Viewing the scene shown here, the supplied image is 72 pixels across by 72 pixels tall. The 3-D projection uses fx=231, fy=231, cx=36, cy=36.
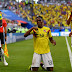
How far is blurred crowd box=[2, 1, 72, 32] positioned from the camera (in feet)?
148

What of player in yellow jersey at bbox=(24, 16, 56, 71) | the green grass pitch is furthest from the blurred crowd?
player in yellow jersey at bbox=(24, 16, 56, 71)

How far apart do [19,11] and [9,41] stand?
24.2 meters

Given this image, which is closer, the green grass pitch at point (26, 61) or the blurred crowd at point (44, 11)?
the green grass pitch at point (26, 61)

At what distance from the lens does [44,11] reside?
1996 inches

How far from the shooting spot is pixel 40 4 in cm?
5347

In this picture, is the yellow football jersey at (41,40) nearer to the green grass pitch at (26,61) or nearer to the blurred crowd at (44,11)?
the green grass pitch at (26,61)

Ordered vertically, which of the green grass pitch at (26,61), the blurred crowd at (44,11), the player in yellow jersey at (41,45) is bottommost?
the green grass pitch at (26,61)

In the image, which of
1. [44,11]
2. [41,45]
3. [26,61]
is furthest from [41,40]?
[44,11]

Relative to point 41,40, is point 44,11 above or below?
above

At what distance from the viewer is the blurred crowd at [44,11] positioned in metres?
45.0

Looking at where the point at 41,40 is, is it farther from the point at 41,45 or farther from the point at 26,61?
the point at 26,61

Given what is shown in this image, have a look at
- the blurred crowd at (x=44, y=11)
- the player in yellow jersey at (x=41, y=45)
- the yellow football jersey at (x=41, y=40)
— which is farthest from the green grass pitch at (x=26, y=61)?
the blurred crowd at (x=44, y=11)

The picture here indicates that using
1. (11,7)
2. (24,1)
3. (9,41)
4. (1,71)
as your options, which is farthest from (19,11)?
(1,71)

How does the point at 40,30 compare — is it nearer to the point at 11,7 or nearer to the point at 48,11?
the point at 11,7
